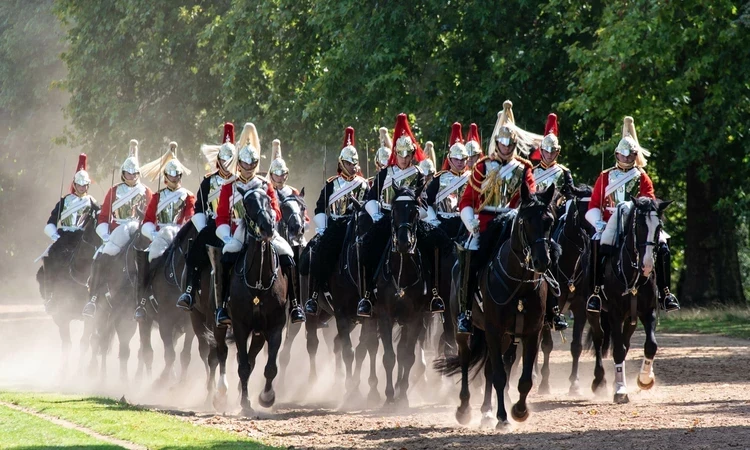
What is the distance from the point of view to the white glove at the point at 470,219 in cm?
1307

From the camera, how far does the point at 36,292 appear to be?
50.0 meters

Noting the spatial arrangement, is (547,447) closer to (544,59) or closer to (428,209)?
(428,209)

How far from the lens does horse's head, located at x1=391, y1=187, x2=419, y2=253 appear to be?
46.8 feet

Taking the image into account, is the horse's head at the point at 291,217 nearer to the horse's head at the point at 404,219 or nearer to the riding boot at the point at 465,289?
the horse's head at the point at 404,219

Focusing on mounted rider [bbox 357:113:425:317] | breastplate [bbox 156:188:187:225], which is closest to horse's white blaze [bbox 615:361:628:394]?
mounted rider [bbox 357:113:425:317]

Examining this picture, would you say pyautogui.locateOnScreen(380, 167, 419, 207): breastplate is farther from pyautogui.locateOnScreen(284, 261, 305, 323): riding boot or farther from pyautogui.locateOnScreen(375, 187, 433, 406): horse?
pyautogui.locateOnScreen(284, 261, 305, 323): riding boot

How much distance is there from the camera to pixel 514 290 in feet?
40.9

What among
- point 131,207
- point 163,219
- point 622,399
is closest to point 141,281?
point 163,219

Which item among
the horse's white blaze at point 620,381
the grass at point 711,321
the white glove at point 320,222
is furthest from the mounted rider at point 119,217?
the grass at point 711,321

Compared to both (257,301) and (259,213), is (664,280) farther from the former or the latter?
(259,213)

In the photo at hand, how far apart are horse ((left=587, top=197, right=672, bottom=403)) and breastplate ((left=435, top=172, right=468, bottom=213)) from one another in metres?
2.50

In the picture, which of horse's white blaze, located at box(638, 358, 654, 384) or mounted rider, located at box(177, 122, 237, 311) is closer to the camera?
horse's white blaze, located at box(638, 358, 654, 384)

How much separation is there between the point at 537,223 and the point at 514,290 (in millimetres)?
976

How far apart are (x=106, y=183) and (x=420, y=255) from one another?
35001mm
